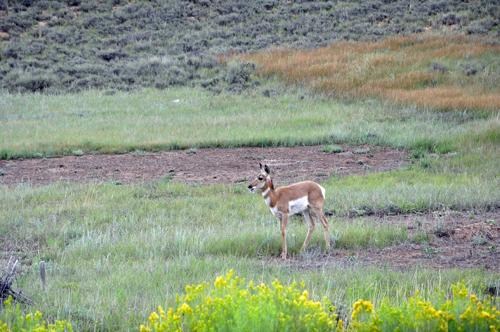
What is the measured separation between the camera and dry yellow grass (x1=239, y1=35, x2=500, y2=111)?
19.7 m

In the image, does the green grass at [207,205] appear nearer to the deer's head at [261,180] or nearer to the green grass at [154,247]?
the green grass at [154,247]

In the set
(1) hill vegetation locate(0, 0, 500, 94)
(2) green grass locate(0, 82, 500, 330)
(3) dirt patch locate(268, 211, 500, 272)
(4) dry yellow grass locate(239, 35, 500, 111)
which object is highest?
(1) hill vegetation locate(0, 0, 500, 94)

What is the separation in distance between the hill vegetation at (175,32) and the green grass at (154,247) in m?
14.8

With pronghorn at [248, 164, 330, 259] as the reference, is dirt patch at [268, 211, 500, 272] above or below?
below

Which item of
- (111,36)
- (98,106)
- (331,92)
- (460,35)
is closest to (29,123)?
(98,106)

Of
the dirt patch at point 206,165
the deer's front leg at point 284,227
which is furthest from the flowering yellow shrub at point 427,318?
the dirt patch at point 206,165

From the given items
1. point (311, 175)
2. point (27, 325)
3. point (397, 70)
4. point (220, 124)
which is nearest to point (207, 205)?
point (311, 175)

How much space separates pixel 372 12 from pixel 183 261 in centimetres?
3674

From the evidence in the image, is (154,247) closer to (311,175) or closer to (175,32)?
(311,175)

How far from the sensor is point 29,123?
1811 cm

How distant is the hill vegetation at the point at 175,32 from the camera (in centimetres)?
2700

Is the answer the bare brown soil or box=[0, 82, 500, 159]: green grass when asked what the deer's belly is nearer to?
the bare brown soil

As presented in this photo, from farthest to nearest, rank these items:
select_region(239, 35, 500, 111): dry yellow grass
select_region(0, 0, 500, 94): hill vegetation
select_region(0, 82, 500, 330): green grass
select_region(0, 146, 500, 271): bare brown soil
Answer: select_region(0, 0, 500, 94): hill vegetation → select_region(239, 35, 500, 111): dry yellow grass → select_region(0, 146, 500, 271): bare brown soil → select_region(0, 82, 500, 330): green grass

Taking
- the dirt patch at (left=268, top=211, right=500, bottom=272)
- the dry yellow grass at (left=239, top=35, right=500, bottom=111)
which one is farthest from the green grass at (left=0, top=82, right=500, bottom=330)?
the dry yellow grass at (left=239, top=35, right=500, bottom=111)
